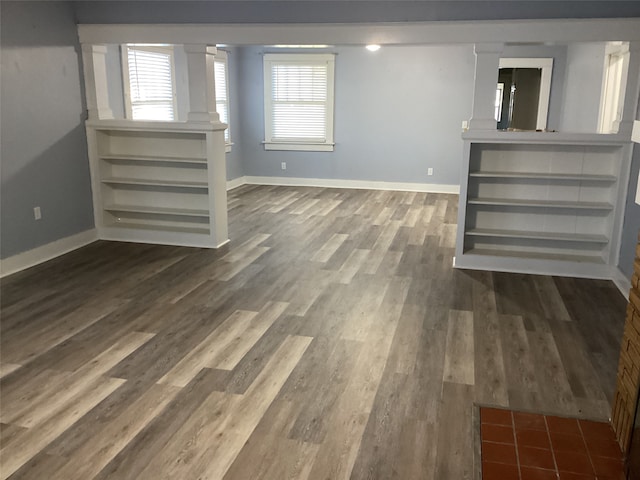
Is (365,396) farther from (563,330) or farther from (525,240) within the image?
(525,240)

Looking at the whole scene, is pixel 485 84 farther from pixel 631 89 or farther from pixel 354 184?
pixel 354 184

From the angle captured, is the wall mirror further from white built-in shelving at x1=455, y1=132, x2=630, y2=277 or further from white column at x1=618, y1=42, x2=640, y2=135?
white built-in shelving at x1=455, y1=132, x2=630, y2=277

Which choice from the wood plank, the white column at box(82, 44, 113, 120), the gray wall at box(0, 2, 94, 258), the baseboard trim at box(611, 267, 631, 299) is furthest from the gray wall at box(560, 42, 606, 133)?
the gray wall at box(0, 2, 94, 258)

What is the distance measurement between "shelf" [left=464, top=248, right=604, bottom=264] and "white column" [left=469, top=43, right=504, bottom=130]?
1119 millimetres

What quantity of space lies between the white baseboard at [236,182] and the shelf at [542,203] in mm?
5102

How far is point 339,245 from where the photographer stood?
5840mm

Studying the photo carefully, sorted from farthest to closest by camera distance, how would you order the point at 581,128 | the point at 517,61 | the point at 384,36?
the point at 517,61, the point at 581,128, the point at 384,36

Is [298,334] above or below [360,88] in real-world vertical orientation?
below

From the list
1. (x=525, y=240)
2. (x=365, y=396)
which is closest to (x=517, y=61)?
(x=525, y=240)

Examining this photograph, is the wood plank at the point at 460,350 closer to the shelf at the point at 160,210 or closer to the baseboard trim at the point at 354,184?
the shelf at the point at 160,210

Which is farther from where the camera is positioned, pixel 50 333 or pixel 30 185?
pixel 30 185

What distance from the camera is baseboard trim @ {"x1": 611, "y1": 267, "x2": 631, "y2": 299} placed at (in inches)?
171

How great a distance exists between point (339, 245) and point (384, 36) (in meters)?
2.11

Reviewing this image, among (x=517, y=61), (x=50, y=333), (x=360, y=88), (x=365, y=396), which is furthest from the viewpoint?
(x=360, y=88)
